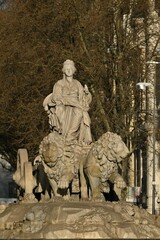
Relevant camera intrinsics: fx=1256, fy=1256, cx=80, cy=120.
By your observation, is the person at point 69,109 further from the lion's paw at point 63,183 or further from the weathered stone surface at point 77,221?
the weathered stone surface at point 77,221

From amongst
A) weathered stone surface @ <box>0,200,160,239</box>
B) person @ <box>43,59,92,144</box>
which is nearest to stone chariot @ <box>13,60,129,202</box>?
person @ <box>43,59,92,144</box>

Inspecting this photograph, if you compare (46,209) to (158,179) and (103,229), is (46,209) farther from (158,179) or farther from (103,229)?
(158,179)

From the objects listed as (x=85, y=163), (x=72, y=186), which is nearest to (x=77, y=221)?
(x=85, y=163)

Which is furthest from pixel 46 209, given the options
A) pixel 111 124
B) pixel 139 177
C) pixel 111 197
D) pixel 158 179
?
pixel 139 177

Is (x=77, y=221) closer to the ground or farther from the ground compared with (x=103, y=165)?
closer to the ground

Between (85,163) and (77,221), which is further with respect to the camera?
(85,163)

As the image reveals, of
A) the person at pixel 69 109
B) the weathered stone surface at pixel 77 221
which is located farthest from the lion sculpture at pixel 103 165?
the person at pixel 69 109

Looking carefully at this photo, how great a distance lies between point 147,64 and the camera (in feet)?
156

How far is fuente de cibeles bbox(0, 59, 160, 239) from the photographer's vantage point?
26609mm

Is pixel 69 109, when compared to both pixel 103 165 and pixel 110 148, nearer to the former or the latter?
pixel 103 165

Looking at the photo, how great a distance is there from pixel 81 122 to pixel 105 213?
176 inches

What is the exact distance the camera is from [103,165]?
29062 millimetres

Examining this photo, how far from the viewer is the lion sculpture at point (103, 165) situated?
28719 millimetres

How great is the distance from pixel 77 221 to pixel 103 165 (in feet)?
9.12
